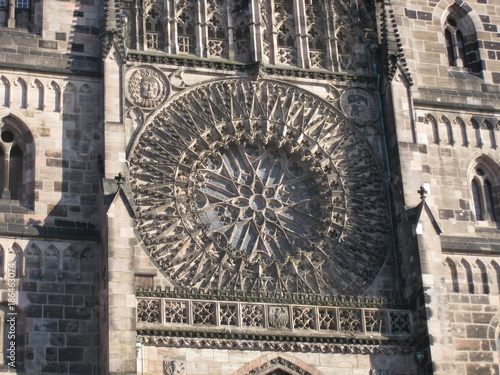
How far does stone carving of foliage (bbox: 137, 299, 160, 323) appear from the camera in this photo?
87.1 ft

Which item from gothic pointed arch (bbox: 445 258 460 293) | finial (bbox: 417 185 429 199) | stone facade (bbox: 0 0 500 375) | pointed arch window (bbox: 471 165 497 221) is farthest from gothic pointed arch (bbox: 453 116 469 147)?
gothic pointed arch (bbox: 445 258 460 293)

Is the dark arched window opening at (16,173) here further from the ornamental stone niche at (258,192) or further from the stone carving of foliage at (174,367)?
the stone carving of foliage at (174,367)

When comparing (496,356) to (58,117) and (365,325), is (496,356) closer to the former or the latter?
(365,325)

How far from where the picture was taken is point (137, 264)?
2775 cm

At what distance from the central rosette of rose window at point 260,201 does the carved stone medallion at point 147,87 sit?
1.75m

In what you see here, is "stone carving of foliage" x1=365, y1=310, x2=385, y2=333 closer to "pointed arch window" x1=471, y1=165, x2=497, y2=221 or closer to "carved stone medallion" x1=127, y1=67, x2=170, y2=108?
"pointed arch window" x1=471, y1=165, x2=497, y2=221

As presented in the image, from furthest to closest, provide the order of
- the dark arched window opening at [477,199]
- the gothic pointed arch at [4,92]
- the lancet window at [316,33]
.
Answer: the lancet window at [316,33] → the dark arched window opening at [477,199] → the gothic pointed arch at [4,92]

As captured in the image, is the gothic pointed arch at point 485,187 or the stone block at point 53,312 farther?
the gothic pointed arch at point 485,187

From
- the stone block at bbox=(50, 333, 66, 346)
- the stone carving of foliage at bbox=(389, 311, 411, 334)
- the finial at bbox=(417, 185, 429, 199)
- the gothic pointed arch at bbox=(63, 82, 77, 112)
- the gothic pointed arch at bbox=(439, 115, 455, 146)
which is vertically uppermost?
the gothic pointed arch at bbox=(63, 82, 77, 112)

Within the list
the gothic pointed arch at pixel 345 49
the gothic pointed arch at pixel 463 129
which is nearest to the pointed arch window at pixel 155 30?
the gothic pointed arch at pixel 345 49

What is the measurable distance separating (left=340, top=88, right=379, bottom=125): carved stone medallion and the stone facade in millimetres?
53

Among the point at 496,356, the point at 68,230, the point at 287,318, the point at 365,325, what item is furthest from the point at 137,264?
the point at 496,356

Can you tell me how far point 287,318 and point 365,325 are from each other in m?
1.81

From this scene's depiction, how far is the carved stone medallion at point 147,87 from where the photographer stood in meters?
29.5
